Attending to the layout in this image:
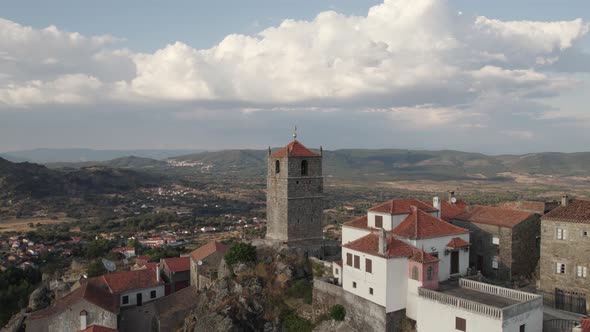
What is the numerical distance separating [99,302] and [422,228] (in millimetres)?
25649

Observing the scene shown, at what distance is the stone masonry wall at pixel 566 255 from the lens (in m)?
29.0

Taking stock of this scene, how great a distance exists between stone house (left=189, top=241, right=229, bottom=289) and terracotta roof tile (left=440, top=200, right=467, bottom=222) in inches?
760

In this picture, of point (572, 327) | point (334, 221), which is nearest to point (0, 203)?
point (334, 221)

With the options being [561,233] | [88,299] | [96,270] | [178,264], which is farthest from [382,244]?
[96,270]

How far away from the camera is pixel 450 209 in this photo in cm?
3925

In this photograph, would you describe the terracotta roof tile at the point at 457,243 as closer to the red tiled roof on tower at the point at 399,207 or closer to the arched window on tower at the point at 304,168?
the red tiled roof on tower at the point at 399,207

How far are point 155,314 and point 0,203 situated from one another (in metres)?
107

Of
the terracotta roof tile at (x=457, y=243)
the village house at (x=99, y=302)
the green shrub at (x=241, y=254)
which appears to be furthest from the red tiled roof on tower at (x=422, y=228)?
the village house at (x=99, y=302)

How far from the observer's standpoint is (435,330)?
25.2 m

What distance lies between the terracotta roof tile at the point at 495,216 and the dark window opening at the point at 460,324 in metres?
12.3

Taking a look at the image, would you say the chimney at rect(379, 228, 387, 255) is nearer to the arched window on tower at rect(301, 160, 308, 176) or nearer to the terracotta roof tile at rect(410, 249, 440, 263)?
the terracotta roof tile at rect(410, 249, 440, 263)

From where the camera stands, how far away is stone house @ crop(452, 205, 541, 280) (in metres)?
33.5

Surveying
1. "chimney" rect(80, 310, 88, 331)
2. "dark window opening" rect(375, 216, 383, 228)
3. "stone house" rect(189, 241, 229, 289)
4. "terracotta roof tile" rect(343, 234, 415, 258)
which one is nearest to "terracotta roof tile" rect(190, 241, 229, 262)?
"stone house" rect(189, 241, 229, 289)

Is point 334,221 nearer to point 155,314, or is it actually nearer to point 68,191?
point 155,314
